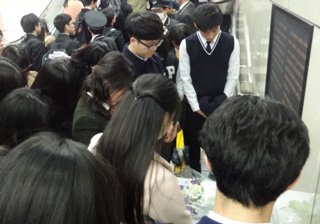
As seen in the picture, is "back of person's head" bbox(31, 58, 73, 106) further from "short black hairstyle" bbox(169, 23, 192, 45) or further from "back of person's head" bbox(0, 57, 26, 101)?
"short black hairstyle" bbox(169, 23, 192, 45)

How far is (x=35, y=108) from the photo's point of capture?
6.07ft

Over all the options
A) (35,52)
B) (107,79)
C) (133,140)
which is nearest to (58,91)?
(107,79)

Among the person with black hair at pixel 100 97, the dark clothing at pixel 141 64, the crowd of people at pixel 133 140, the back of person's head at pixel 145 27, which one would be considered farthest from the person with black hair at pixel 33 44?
the person with black hair at pixel 100 97

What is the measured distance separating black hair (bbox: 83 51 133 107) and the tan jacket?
688 millimetres

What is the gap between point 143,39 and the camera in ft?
9.07

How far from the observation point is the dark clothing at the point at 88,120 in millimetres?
2139

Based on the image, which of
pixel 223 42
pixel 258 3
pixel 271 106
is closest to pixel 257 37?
pixel 258 3

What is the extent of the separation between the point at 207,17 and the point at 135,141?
5.88ft

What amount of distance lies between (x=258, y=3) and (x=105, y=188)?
11.0 feet

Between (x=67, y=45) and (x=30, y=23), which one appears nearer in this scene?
(x=67, y=45)

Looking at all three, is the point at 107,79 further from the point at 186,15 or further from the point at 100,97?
the point at 186,15

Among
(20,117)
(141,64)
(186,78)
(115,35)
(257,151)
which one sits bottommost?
(186,78)

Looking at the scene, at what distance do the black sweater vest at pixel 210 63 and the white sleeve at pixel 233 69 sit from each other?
0.03 meters

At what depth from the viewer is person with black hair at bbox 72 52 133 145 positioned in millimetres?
2135
